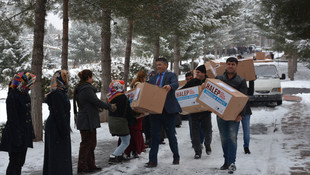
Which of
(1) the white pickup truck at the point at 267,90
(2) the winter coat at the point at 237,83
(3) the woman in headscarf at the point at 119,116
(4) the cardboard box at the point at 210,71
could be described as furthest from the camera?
(1) the white pickup truck at the point at 267,90

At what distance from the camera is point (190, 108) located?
292 inches

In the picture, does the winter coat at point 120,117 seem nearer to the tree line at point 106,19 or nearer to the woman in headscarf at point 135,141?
the woman in headscarf at point 135,141

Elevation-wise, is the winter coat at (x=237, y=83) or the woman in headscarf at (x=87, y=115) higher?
the winter coat at (x=237, y=83)

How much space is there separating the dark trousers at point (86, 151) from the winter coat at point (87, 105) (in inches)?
7.1

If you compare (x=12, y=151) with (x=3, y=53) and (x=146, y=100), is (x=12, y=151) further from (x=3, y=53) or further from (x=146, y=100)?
(x=3, y=53)

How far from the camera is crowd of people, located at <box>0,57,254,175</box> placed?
5266 millimetres

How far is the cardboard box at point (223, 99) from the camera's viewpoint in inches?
234

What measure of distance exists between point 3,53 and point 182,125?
73.7 ft

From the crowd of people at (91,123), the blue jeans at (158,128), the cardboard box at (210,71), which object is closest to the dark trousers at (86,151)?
the crowd of people at (91,123)

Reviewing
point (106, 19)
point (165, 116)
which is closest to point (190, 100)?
point (165, 116)

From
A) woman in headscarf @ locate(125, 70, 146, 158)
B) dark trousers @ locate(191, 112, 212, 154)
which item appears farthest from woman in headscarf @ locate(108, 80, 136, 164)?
dark trousers @ locate(191, 112, 212, 154)

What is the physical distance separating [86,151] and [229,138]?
2522 mm

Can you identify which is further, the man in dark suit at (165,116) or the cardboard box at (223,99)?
the man in dark suit at (165,116)

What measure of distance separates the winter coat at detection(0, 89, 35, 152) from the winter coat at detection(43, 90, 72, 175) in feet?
1.19
